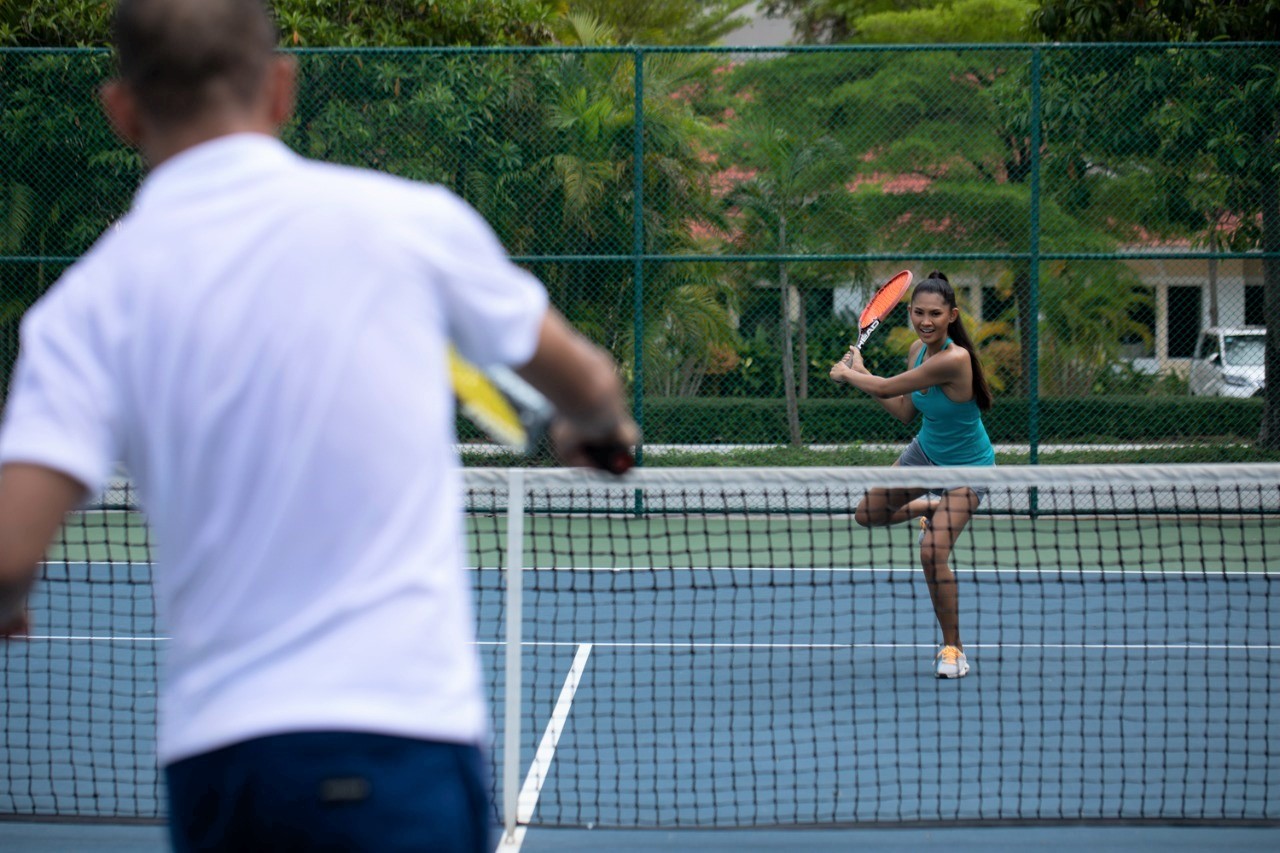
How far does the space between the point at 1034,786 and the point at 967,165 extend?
259 inches

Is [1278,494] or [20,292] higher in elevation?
[20,292]

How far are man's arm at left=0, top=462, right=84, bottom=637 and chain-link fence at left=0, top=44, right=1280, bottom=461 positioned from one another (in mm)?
8248

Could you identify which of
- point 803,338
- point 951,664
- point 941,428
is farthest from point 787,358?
point 951,664

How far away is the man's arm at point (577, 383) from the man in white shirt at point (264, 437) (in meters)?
0.08

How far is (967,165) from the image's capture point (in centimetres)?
1009

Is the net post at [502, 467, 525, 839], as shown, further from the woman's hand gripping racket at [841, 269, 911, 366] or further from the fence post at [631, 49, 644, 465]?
the fence post at [631, 49, 644, 465]

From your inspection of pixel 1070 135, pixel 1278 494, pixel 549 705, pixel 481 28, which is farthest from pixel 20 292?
pixel 1278 494

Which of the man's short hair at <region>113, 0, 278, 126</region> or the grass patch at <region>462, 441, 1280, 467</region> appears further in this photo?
the grass patch at <region>462, 441, 1280, 467</region>

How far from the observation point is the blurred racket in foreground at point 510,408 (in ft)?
5.05

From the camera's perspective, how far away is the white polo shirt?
1.20 meters

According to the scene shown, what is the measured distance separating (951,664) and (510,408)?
14.1ft

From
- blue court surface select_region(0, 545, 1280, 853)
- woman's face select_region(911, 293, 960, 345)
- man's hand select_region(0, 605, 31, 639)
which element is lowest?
blue court surface select_region(0, 545, 1280, 853)

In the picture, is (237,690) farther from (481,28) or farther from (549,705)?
(481,28)

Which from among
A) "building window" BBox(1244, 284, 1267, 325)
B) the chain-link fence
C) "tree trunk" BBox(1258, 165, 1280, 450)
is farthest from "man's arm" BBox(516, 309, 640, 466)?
"building window" BBox(1244, 284, 1267, 325)
